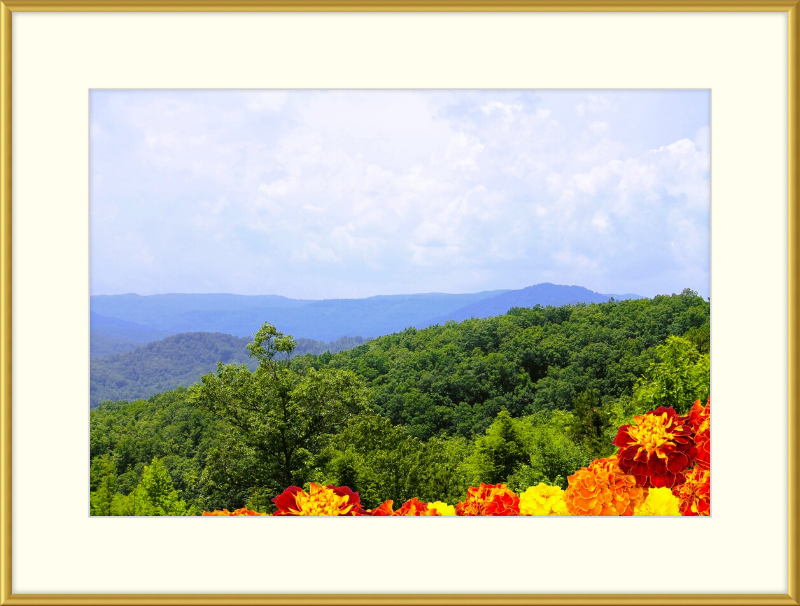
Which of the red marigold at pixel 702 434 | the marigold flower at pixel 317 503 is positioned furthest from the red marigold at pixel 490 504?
the red marigold at pixel 702 434

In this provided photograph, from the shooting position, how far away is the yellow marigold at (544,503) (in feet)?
8.71

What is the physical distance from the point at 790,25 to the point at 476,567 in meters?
2.54

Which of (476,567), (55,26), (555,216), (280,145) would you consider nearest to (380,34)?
(55,26)

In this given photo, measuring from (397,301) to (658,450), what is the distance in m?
2.82

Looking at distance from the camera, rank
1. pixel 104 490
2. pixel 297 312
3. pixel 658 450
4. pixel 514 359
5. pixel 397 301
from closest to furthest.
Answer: pixel 658 450 → pixel 104 490 → pixel 297 312 → pixel 397 301 → pixel 514 359

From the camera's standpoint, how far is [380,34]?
8.25ft

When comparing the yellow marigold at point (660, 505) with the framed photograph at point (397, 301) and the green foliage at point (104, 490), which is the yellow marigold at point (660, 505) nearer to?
the framed photograph at point (397, 301)

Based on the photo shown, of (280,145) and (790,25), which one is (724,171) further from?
(280,145)

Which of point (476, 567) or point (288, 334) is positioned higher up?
point (288, 334)

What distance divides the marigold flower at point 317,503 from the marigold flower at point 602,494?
3.20ft

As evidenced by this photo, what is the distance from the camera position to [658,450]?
272 centimetres

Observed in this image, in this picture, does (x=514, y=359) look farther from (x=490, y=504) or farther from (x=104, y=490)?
(x=104, y=490)

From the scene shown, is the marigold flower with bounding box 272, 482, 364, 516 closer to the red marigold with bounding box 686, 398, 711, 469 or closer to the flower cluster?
the flower cluster

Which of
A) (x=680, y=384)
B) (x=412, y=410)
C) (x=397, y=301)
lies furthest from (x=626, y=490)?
(x=397, y=301)
